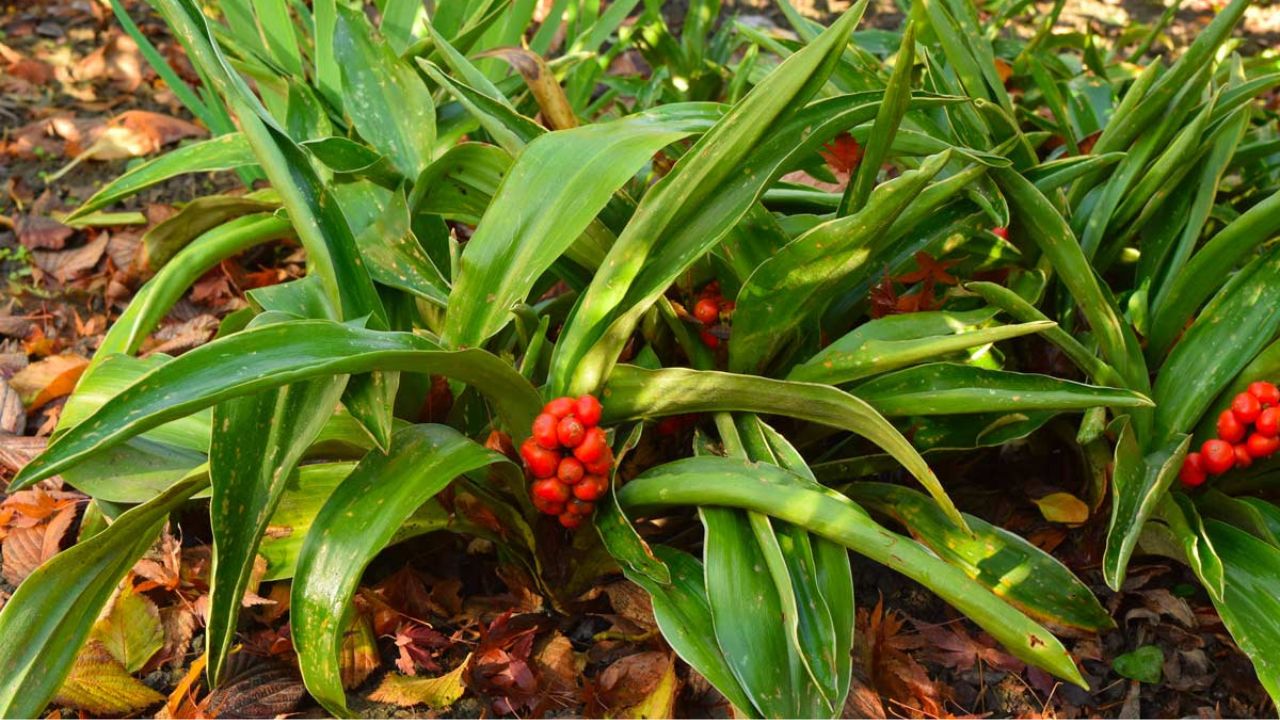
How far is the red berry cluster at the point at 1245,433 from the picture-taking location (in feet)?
5.12

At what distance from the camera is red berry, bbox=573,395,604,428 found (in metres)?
1.43

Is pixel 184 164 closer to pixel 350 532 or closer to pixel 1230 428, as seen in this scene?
pixel 350 532

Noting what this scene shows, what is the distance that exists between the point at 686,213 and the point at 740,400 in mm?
259

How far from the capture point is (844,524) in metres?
1.42

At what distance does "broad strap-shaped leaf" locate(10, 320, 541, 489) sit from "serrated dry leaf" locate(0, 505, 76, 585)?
26.4 inches

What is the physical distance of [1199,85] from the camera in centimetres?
182

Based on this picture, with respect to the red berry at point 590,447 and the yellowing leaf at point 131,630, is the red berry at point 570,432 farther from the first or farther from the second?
the yellowing leaf at point 131,630

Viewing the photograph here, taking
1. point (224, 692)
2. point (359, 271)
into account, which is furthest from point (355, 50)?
point (224, 692)

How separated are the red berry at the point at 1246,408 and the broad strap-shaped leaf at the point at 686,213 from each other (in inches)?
26.7

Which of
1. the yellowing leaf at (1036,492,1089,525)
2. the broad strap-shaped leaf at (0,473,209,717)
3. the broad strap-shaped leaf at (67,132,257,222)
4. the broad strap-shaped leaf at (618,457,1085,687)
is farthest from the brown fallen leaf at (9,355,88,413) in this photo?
the yellowing leaf at (1036,492,1089,525)

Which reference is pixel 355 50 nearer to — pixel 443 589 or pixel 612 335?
pixel 612 335

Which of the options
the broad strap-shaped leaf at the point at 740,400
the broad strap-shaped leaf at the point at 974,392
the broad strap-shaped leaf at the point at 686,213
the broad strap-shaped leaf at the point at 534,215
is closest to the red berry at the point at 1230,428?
the broad strap-shaped leaf at the point at 974,392

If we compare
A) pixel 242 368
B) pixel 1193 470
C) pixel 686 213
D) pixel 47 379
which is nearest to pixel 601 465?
pixel 686 213

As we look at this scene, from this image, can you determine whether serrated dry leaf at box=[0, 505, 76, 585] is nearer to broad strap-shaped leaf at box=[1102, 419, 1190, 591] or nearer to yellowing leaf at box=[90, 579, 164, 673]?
yellowing leaf at box=[90, 579, 164, 673]
